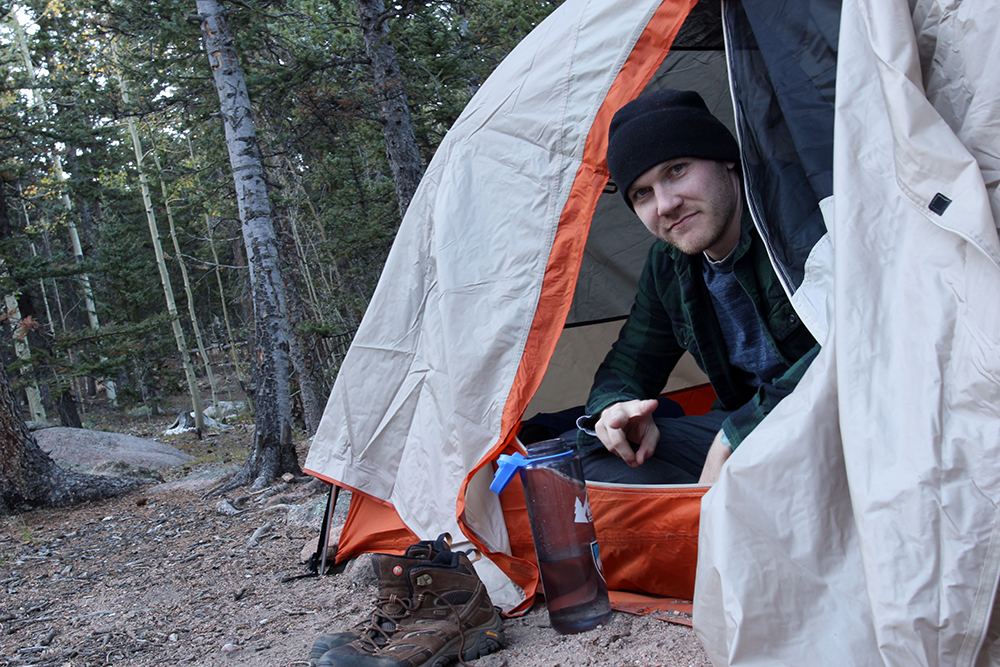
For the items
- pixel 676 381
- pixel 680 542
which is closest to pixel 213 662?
pixel 680 542

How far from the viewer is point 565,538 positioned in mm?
2084

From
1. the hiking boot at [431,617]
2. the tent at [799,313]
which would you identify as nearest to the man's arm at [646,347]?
the tent at [799,313]

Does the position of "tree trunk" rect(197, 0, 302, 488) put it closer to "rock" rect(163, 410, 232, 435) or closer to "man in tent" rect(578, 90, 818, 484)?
"man in tent" rect(578, 90, 818, 484)

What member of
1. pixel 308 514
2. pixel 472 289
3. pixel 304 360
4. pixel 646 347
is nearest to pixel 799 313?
pixel 646 347

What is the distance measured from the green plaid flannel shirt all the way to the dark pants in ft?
0.21

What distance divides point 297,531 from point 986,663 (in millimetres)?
3441

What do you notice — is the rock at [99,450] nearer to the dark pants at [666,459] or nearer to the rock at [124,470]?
the rock at [124,470]

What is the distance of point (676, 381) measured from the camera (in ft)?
13.0

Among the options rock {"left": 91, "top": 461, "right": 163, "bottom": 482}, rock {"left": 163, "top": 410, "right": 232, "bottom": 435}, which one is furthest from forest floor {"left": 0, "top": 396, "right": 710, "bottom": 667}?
rock {"left": 163, "top": 410, "right": 232, "bottom": 435}

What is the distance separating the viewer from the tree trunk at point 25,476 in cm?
543

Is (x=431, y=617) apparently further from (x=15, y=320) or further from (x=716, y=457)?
(x=15, y=320)

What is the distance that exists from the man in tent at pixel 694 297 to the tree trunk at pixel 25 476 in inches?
191

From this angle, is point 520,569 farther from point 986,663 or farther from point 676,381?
point 676,381

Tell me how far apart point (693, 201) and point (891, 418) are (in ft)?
2.87
